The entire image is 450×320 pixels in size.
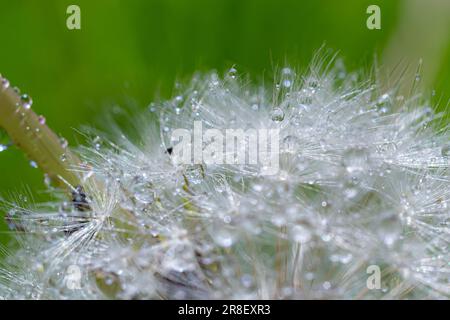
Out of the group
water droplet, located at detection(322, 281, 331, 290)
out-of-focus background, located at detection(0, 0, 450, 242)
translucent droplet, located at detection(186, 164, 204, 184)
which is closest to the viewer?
water droplet, located at detection(322, 281, 331, 290)

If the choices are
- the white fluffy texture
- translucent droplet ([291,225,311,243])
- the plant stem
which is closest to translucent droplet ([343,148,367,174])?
the white fluffy texture

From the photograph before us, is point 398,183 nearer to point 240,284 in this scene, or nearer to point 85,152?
point 240,284

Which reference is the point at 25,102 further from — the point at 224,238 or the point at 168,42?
the point at 168,42

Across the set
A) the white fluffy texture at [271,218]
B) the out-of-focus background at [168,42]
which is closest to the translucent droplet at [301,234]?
the white fluffy texture at [271,218]

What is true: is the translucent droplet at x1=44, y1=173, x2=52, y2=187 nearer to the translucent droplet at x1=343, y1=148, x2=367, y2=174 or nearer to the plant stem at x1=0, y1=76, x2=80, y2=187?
the plant stem at x1=0, y1=76, x2=80, y2=187

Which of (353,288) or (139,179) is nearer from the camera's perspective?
(353,288)

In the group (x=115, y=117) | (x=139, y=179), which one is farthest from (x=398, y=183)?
(x=115, y=117)
